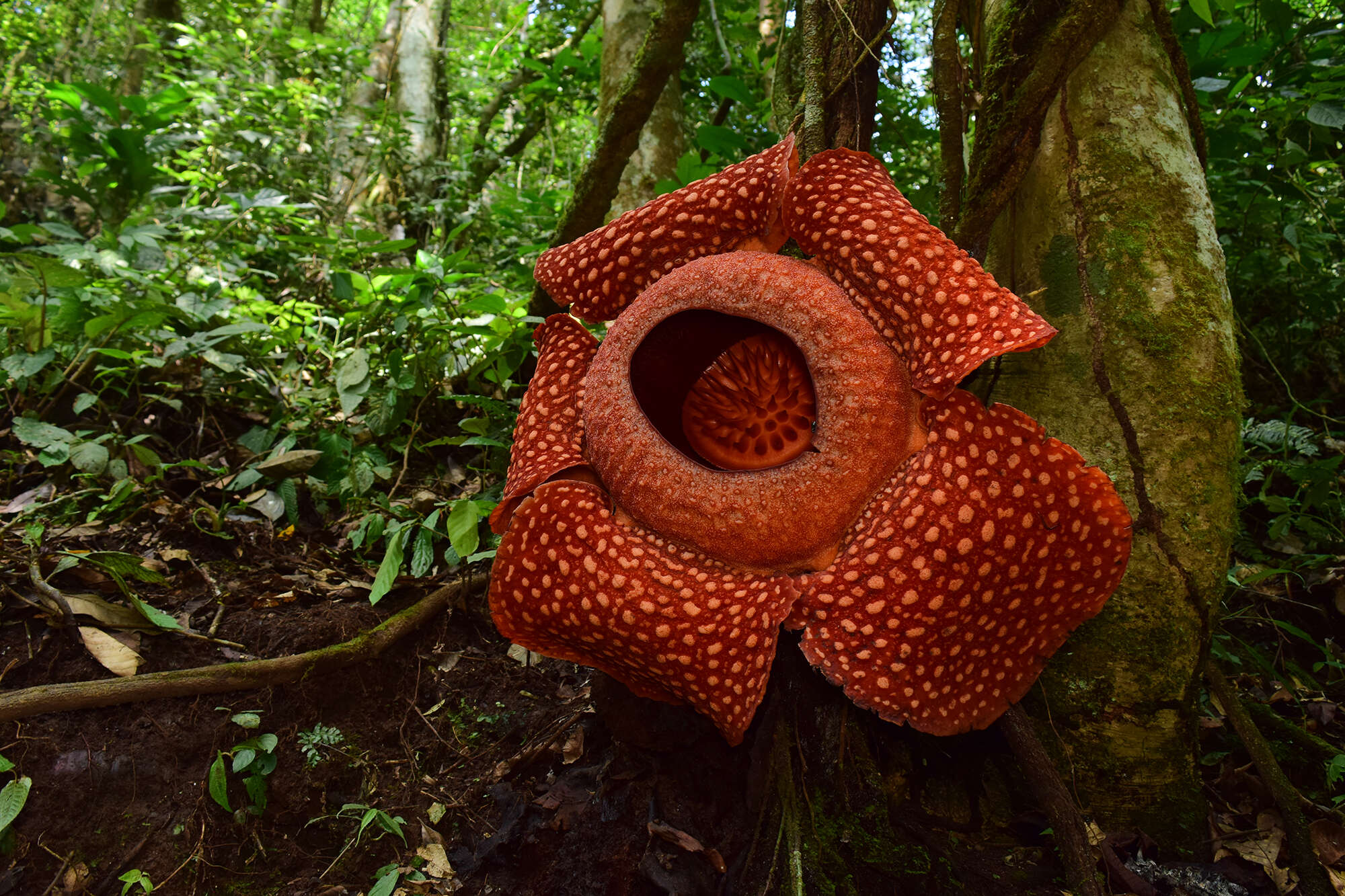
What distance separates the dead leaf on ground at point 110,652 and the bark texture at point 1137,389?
7.95ft

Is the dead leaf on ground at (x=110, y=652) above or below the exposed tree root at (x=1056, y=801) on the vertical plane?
below

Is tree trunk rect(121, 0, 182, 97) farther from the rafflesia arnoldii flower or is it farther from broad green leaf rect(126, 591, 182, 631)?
the rafflesia arnoldii flower

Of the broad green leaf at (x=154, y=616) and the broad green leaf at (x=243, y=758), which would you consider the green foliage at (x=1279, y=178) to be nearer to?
the broad green leaf at (x=243, y=758)

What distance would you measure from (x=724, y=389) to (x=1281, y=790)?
164 centimetres

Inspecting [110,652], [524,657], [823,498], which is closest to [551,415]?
[823,498]

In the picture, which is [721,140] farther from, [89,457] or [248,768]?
[248,768]

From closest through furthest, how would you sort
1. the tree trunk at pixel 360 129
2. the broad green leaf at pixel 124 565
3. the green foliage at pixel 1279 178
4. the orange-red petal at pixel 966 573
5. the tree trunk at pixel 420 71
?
the orange-red petal at pixel 966 573 < the broad green leaf at pixel 124 565 < the green foliage at pixel 1279 178 < the tree trunk at pixel 360 129 < the tree trunk at pixel 420 71

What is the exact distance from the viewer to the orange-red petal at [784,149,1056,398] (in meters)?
1.45

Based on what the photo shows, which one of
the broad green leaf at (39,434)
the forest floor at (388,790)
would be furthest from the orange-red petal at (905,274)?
the broad green leaf at (39,434)

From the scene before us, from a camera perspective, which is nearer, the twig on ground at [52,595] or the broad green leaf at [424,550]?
the twig on ground at [52,595]

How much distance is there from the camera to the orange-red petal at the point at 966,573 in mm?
1418

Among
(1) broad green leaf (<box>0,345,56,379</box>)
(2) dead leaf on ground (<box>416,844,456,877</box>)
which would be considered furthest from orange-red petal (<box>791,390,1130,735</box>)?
(1) broad green leaf (<box>0,345,56,379</box>)

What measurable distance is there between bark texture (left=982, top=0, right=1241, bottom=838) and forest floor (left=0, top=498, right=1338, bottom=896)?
218 millimetres

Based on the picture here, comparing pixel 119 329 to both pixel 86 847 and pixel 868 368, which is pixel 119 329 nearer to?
pixel 86 847
